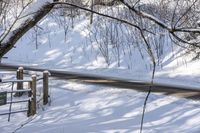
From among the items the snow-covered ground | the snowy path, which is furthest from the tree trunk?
the snowy path

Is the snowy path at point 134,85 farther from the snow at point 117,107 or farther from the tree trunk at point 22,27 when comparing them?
the tree trunk at point 22,27

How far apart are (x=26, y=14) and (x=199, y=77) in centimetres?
1467

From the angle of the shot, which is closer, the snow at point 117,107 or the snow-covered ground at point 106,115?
the snow-covered ground at point 106,115

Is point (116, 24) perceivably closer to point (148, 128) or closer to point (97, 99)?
point (97, 99)

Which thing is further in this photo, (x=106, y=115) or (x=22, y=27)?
(x=106, y=115)

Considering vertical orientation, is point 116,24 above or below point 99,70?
above

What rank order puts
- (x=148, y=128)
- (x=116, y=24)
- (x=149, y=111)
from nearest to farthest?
1. (x=148, y=128)
2. (x=149, y=111)
3. (x=116, y=24)

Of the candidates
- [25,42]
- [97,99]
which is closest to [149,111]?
[97,99]

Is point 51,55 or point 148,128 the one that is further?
point 51,55

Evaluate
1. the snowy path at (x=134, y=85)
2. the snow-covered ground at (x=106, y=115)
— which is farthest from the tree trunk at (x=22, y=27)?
the snowy path at (x=134, y=85)

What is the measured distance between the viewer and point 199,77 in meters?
18.3

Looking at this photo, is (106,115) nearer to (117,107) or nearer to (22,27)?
(117,107)

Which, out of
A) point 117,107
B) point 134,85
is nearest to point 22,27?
point 117,107

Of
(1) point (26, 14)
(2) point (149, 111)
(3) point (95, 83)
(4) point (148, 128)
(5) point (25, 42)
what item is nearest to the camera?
(1) point (26, 14)
